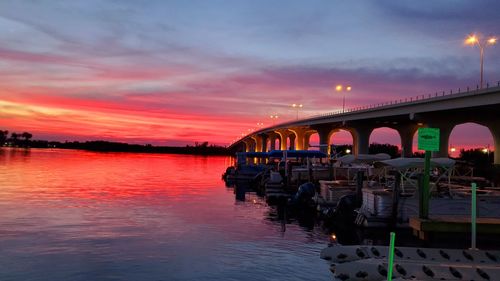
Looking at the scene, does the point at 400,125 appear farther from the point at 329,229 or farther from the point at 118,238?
the point at 118,238

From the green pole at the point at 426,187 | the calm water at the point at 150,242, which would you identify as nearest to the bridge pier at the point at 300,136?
the calm water at the point at 150,242

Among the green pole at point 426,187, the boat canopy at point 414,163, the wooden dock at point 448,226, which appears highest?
the boat canopy at point 414,163

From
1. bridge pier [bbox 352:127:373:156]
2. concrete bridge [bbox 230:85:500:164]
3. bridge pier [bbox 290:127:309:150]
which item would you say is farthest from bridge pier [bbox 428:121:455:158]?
bridge pier [bbox 290:127:309:150]

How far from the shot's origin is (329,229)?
28.2m

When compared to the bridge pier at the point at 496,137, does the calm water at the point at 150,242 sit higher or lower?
lower

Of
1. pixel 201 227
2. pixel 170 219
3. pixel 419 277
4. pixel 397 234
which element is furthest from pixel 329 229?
pixel 419 277

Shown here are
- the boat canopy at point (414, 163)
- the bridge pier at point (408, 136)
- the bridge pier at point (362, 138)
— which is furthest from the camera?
the bridge pier at point (362, 138)

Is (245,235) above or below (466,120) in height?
below

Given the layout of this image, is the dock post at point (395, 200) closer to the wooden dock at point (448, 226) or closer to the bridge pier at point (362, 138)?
the wooden dock at point (448, 226)

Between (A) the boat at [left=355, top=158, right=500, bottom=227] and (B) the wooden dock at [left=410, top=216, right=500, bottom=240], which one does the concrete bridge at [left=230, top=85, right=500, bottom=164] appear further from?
(B) the wooden dock at [left=410, top=216, right=500, bottom=240]

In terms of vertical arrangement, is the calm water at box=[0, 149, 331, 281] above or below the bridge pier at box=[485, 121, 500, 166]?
below

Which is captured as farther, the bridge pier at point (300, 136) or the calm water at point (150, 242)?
the bridge pier at point (300, 136)

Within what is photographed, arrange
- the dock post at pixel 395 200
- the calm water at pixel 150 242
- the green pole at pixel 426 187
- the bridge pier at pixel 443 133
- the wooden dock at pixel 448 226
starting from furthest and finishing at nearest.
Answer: the bridge pier at pixel 443 133 < the dock post at pixel 395 200 < the green pole at pixel 426 187 < the wooden dock at pixel 448 226 < the calm water at pixel 150 242

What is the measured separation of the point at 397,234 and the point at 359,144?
71.3 meters
